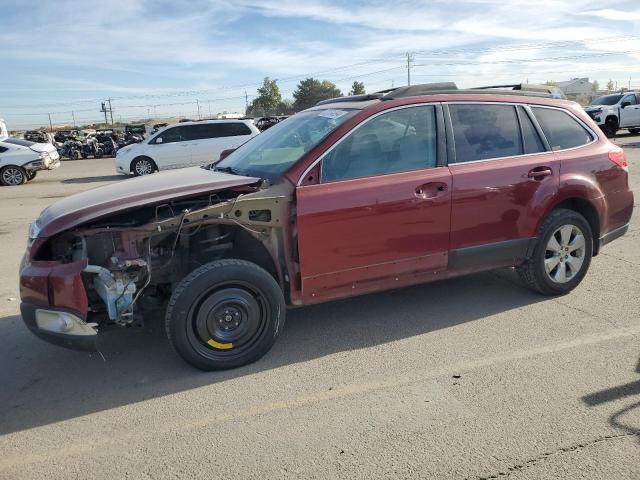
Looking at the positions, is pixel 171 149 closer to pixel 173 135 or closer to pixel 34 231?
pixel 173 135

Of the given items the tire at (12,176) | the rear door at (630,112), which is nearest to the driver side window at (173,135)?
the tire at (12,176)

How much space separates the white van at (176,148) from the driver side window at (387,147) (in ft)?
42.6

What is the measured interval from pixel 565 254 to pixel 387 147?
78.2 inches

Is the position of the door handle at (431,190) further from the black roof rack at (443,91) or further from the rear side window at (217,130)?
the rear side window at (217,130)

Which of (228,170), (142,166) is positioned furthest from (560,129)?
(142,166)

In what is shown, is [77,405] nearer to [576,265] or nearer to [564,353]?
[564,353]

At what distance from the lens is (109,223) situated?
3.48 m

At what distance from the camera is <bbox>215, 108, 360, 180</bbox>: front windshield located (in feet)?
13.1

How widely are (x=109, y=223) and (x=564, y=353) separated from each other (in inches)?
127

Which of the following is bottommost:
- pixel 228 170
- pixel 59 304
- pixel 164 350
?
pixel 164 350

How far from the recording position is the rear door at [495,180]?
421cm

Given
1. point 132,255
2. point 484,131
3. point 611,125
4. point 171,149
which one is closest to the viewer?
point 132,255

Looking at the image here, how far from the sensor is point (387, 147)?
4.07 m

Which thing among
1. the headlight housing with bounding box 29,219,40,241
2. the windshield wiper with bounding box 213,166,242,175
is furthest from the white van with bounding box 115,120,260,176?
the headlight housing with bounding box 29,219,40,241
